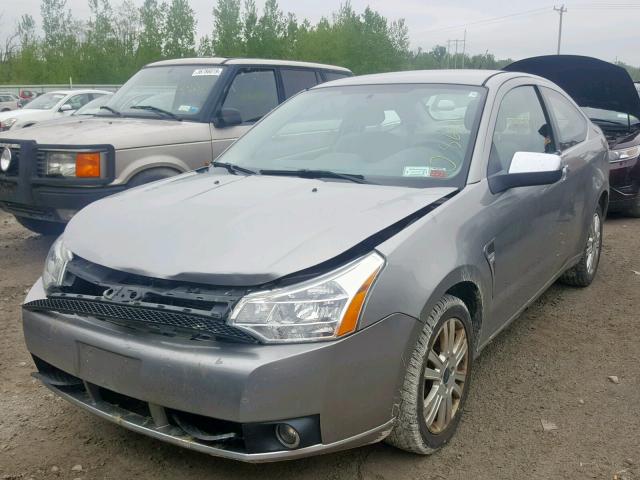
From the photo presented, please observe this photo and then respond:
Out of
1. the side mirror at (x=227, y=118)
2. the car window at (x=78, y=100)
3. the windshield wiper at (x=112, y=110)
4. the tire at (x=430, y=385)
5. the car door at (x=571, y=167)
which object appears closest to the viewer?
the tire at (x=430, y=385)

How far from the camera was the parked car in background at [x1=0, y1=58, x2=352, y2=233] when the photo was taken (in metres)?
5.36

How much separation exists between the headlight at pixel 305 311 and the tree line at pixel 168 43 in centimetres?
4614

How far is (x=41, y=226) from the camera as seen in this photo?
658 cm

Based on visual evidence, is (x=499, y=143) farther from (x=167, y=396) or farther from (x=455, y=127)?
(x=167, y=396)

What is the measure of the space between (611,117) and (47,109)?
14392mm

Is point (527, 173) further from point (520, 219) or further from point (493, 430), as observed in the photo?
point (493, 430)

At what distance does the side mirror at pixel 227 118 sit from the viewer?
609 cm

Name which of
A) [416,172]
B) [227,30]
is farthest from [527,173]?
[227,30]

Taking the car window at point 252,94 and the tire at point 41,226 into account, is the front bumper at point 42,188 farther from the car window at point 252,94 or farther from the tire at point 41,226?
the car window at point 252,94

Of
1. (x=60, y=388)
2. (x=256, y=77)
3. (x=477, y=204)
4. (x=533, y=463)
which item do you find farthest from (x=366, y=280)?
(x=256, y=77)

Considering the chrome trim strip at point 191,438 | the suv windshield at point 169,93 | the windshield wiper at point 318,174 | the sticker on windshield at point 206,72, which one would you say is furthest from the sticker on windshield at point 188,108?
the chrome trim strip at point 191,438

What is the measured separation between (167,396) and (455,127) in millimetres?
2056

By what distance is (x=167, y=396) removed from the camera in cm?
→ 231

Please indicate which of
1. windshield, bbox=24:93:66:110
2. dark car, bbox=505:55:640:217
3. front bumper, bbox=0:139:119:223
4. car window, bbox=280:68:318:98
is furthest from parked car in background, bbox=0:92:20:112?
dark car, bbox=505:55:640:217
